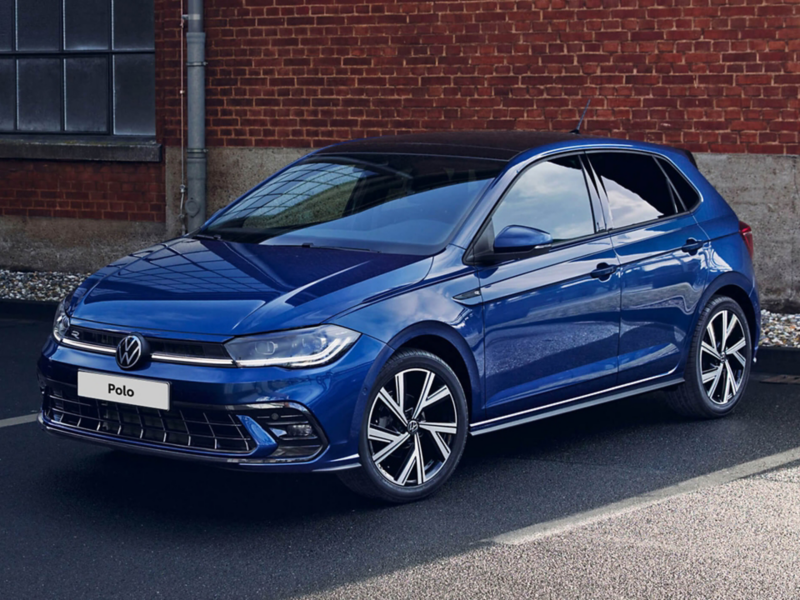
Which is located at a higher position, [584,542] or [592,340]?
[592,340]

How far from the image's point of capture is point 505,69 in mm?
11398

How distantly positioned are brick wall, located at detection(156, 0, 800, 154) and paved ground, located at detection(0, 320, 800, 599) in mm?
4869

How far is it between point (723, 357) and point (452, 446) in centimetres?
238

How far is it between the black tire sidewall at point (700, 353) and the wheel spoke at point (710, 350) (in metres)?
0.05

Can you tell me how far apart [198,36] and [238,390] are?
8.30 meters

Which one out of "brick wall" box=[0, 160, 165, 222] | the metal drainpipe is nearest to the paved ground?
the metal drainpipe

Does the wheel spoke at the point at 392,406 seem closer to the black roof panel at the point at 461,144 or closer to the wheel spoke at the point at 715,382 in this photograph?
the black roof panel at the point at 461,144

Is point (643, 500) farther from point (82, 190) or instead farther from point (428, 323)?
point (82, 190)

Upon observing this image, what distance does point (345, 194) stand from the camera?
247 inches

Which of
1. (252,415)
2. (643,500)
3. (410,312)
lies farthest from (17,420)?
(643,500)

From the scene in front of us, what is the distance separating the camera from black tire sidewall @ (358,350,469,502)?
16.5ft

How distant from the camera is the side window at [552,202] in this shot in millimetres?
5930

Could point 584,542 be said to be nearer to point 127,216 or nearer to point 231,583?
point 231,583

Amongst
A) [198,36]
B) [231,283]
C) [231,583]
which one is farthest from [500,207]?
[198,36]
